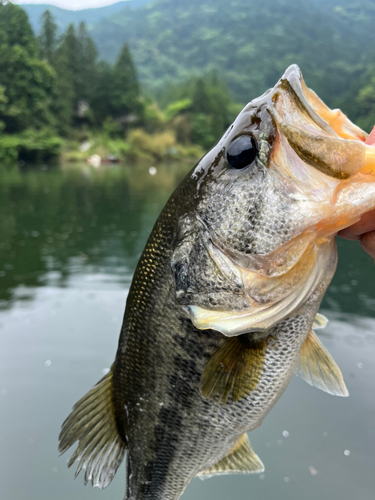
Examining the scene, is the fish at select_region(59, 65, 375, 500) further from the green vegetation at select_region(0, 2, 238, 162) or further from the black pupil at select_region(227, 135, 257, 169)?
the green vegetation at select_region(0, 2, 238, 162)

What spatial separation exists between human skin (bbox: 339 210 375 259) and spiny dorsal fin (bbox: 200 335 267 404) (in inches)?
21.7

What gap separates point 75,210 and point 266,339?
13799mm

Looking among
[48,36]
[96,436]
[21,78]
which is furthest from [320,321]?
[48,36]

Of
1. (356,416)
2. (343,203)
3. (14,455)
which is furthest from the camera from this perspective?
(356,416)

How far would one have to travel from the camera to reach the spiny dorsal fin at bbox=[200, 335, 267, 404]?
54.5 inches

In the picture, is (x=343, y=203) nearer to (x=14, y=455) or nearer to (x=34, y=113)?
(x=14, y=455)

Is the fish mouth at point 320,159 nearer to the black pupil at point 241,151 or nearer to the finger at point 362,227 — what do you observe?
the black pupil at point 241,151

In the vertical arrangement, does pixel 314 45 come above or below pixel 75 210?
above

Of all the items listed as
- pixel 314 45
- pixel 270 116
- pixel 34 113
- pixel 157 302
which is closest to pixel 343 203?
pixel 270 116

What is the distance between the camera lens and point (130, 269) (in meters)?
7.81

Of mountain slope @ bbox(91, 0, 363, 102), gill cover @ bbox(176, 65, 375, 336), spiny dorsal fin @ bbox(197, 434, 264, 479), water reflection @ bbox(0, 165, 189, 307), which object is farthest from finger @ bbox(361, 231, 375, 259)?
mountain slope @ bbox(91, 0, 363, 102)

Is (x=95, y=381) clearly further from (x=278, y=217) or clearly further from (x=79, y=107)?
(x=79, y=107)

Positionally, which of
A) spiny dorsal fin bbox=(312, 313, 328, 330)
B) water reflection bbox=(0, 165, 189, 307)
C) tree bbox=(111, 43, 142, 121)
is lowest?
water reflection bbox=(0, 165, 189, 307)

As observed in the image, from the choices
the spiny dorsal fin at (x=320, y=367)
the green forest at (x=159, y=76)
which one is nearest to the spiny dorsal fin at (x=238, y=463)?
the spiny dorsal fin at (x=320, y=367)
